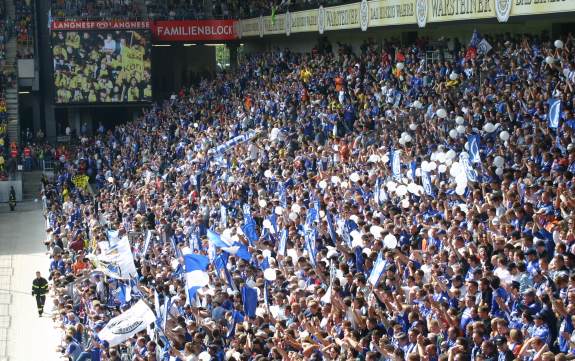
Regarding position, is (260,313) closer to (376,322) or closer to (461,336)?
(376,322)

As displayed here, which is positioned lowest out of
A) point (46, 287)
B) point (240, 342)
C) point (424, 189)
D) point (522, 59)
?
point (46, 287)

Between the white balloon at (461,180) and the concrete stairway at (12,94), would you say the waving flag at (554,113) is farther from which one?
the concrete stairway at (12,94)

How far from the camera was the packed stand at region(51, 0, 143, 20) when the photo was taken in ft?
152

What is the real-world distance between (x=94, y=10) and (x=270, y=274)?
33454mm

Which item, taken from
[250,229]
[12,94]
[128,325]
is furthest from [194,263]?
[12,94]

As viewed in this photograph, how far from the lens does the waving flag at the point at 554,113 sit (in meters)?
17.7

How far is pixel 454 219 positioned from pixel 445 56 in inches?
631

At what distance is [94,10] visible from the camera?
4684 centimetres

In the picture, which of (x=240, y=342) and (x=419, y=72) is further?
(x=419, y=72)

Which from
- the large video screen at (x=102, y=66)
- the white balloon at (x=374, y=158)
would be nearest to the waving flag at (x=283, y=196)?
the white balloon at (x=374, y=158)

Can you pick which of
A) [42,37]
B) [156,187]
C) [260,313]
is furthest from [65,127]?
[260,313]

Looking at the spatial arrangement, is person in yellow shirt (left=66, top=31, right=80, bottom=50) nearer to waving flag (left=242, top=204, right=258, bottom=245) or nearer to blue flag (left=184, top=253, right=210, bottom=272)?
waving flag (left=242, top=204, right=258, bottom=245)

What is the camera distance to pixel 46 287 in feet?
81.6

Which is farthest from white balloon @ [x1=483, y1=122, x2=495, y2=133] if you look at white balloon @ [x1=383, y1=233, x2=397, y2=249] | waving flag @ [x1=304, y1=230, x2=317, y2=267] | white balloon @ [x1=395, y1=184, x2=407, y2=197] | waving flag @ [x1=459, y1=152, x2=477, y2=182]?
Answer: white balloon @ [x1=383, y1=233, x2=397, y2=249]
